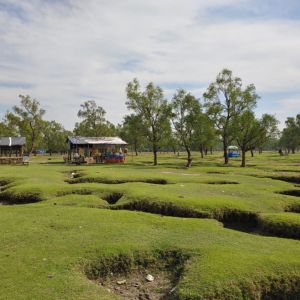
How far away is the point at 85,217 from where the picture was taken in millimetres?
13414

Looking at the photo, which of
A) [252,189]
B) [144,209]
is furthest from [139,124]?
[144,209]

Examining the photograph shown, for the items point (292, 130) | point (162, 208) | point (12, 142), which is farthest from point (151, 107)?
point (292, 130)

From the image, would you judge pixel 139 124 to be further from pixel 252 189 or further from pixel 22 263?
pixel 22 263

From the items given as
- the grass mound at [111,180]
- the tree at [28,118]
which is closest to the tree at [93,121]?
the tree at [28,118]

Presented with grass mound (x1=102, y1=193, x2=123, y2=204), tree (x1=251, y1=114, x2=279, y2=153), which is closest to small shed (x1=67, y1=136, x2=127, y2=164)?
tree (x1=251, y1=114, x2=279, y2=153)

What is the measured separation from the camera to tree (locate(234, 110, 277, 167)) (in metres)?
49.8

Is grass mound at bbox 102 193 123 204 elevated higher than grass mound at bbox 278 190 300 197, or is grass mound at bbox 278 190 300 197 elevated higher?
→ grass mound at bbox 102 193 123 204

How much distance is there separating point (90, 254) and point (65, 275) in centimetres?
126

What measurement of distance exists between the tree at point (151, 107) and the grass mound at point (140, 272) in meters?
43.0

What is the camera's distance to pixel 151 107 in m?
53.1

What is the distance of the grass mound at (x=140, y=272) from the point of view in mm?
8453

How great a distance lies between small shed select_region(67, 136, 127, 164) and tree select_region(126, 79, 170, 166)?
787cm

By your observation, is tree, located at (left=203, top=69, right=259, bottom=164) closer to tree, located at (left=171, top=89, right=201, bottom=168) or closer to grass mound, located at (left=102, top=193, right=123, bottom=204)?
tree, located at (left=171, top=89, right=201, bottom=168)

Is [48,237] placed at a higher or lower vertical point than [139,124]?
lower
